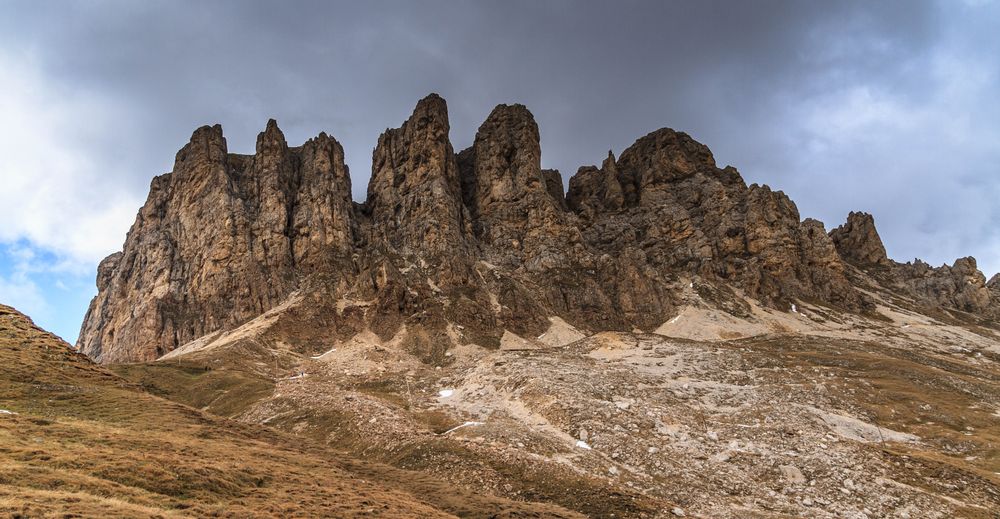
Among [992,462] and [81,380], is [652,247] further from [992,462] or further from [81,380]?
[81,380]

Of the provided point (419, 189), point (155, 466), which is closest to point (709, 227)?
point (419, 189)

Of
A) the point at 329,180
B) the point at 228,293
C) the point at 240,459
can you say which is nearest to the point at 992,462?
the point at 240,459

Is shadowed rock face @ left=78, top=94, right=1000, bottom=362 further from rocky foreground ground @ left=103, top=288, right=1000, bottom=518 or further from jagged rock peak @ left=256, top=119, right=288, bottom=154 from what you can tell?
rocky foreground ground @ left=103, top=288, right=1000, bottom=518

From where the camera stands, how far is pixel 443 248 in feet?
452

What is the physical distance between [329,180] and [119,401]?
12293 centimetres

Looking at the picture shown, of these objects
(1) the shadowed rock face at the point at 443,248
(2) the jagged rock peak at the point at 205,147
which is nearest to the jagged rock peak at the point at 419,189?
(1) the shadowed rock face at the point at 443,248

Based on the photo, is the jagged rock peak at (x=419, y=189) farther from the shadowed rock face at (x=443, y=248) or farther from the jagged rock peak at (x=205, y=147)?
the jagged rock peak at (x=205, y=147)

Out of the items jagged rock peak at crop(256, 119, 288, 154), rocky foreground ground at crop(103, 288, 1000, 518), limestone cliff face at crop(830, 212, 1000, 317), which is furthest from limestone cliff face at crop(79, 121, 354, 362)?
limestone cliff face at crop(830, 212, 1000, 317)

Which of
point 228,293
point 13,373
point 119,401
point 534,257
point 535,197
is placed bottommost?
point 119,401

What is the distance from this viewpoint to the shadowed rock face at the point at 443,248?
122 metres

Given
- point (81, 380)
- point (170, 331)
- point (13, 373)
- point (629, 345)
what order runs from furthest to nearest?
point (170, 331) → point (629, 345) → point (81, 380) → point (13, 373)

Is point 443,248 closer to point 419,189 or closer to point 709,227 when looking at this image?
point 419,189

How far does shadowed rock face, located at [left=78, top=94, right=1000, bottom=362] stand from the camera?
122m

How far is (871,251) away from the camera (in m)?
199
